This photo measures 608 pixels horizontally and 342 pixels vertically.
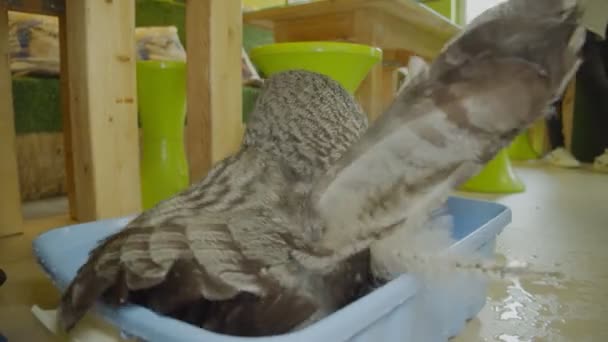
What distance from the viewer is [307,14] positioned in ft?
5.37

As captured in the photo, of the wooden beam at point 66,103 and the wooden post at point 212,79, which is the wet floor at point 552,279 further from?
the wooden beam at point 66,103

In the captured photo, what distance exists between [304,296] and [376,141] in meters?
0.17

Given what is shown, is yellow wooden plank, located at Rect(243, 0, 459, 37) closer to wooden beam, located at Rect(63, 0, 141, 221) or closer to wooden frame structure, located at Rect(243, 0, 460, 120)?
wooden frame structure, located at Rect(243, 0, 460, 120)

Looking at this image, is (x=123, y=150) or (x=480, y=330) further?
(x=123, y=150)

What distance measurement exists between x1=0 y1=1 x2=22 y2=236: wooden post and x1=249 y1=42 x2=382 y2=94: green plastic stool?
0.65m

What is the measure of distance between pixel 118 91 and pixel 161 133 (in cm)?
60

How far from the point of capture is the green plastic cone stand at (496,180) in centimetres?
206

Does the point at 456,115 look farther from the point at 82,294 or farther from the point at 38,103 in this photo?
the point at 38,103

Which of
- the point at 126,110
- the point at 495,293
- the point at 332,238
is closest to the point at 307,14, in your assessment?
the point at 126,110

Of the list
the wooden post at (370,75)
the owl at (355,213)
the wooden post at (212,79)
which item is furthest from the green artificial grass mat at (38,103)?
the owl at (355,213)

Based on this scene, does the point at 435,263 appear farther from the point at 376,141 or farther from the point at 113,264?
the point at 113,264

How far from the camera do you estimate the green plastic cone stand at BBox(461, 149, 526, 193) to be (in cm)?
206

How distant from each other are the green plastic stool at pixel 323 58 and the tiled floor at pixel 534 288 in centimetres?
62

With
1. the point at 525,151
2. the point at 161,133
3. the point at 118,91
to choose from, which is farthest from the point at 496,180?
the point at 525,151
